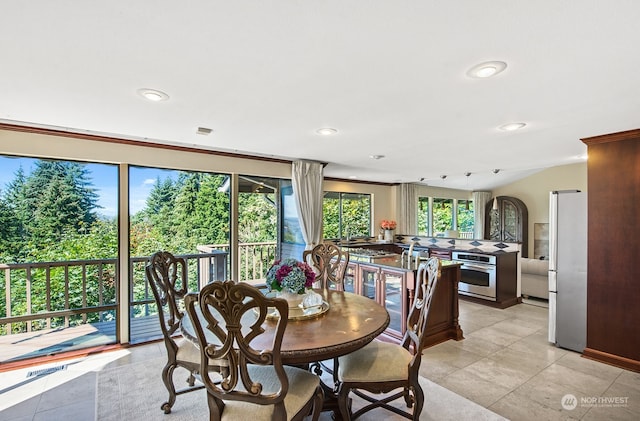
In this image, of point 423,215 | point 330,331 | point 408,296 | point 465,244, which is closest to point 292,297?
point 330,331

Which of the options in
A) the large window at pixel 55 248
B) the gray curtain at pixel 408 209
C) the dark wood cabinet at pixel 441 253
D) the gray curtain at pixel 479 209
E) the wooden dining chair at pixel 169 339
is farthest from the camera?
the gray curtain at pixel 479 209

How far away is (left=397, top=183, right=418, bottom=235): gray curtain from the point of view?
24.4ft

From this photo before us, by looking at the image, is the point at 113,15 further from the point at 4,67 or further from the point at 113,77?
the point at 4,67

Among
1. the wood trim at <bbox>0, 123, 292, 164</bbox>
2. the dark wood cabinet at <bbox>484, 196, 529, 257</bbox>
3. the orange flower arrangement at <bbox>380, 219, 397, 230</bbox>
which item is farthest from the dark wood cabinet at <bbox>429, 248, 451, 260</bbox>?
the wood trim at <bbox>0, 123, 292, 164</bbox>

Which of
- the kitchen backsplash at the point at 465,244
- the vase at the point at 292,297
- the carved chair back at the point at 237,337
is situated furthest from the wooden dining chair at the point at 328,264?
the kitchen backsplash at the point at 465,244

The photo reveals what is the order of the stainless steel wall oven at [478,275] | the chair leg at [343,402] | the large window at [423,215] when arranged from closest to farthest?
1. the chair leg at [343,402]
2. the stainless steel wall oven at [478,275]
3. the large window at [423,215]

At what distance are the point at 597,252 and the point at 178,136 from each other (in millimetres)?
4501

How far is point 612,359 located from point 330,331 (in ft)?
10.4

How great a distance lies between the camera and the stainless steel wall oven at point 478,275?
5.07m

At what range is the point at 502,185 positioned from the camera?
9.23 metres

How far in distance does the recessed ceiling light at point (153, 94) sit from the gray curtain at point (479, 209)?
937 cm

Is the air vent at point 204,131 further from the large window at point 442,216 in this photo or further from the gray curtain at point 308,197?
the large window at point 442,216

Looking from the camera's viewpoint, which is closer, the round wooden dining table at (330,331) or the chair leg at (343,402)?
the round wooden dining table at (330,331)

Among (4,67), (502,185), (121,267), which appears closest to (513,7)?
(4,67)
